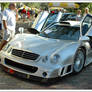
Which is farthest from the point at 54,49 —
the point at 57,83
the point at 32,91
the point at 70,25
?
the point at 70,25

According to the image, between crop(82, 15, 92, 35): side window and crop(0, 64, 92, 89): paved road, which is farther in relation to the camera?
crop(82, 15, 92, 35): side window

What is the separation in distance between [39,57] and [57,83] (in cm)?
74

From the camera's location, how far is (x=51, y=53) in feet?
14.0

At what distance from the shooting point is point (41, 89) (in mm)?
3928

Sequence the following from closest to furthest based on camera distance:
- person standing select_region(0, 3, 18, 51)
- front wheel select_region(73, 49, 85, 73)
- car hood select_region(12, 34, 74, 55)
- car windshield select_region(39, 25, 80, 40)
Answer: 1. car hood select_region(12, 34, 74, 55)
2. front wheel select_region(73, 49, 85, 73)
3. car windshield select_region(39, 25, 80, 40)
4. person standing select_region(0, 3, 18, 51)

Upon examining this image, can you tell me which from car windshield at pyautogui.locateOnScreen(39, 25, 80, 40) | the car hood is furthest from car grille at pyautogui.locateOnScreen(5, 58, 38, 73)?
car windshield at pyautogui.locateOnScreen(39, 25, 80, 40)

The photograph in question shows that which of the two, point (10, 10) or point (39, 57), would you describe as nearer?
point (39, 57)

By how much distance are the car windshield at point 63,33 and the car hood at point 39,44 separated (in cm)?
31

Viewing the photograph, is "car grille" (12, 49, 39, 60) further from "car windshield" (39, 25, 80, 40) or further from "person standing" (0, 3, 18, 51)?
"person standing" (0, 3, 18, 51)

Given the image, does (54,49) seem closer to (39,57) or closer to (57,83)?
(39,57)

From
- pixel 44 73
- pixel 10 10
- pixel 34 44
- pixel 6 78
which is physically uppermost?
pixel 10 10

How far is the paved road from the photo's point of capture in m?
4.04

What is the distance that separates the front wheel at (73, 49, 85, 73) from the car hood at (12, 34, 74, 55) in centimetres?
38

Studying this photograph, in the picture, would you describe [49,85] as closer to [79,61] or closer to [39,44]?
[39,44]
